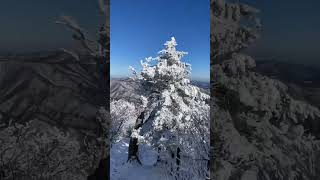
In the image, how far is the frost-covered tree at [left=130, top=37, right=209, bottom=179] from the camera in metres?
13.9

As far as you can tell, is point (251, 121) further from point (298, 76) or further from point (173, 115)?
point (173, 115)

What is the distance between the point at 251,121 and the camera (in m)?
3.11

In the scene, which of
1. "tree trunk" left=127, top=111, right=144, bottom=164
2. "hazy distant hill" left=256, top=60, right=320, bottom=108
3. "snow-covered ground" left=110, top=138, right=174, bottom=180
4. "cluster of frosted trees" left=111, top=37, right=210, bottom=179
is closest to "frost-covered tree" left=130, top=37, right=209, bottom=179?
"cluster of frosted trees" left=111, top=37, right=210, bottom=179

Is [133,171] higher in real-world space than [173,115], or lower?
lower

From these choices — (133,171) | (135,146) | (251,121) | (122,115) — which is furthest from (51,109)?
(122,115)

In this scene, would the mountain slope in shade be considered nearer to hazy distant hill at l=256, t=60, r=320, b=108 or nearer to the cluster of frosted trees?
hazy distant hill at l=256, t=60, r=320, b=108

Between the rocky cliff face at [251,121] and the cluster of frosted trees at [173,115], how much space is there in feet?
33.4

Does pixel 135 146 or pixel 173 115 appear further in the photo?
pixel 135 146

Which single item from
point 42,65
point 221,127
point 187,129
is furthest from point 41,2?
point 187,129

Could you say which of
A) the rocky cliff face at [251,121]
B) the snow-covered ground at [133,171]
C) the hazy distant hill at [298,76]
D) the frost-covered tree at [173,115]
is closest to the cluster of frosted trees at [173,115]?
the frost-covered tree at [173,115]

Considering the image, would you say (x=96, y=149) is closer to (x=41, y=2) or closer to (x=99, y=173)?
(x=99, y=173)

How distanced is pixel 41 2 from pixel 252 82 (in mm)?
2010

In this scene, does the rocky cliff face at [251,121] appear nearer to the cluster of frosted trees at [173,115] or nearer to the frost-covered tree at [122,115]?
the cluster of frosted trees at [173,115]

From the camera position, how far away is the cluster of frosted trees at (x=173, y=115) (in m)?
13.9
